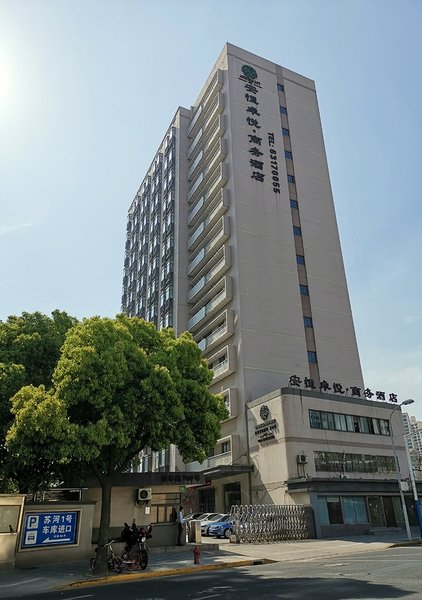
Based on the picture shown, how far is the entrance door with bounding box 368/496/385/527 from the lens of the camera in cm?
3200

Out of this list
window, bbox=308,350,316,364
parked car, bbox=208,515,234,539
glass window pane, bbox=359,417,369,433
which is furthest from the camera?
window, bbox=308,350,316,364

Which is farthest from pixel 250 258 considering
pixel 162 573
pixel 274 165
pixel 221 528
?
pixel 162 573

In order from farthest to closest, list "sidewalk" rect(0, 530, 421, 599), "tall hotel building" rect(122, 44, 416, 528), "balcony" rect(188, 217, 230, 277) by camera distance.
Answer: "balcony" rect(188, 217, 230, 277) < "tall hotel building" rect(122, 44, 416, 528) < "sidewalk" rect(0, 530, 421, 599)

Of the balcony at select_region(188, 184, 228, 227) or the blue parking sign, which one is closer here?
the blue parking sign

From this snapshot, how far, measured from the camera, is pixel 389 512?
33.2 m

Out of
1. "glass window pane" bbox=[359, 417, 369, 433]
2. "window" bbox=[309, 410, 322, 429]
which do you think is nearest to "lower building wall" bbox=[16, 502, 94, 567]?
"window" bbox=[309, 410, 322, 429]

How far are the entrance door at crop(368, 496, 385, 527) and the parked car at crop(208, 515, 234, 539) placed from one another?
34.0 feet

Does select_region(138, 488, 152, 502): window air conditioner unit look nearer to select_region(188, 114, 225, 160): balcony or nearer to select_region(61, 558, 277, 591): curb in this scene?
select_region(61, 558, 277, 591): curb

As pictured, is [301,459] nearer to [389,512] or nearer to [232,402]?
[389,512]

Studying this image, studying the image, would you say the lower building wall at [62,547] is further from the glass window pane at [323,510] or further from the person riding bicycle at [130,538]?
the glass window pane at [323,510]

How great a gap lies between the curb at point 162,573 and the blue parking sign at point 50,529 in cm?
475

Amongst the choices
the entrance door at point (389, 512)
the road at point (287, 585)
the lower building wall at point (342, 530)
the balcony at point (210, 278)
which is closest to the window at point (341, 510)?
the lower building wall at point (342, 530)

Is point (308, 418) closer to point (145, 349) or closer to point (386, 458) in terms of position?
point (386, 458)

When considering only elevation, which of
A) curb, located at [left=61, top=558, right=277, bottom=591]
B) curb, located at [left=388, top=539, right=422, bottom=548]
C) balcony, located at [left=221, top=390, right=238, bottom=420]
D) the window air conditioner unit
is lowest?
curb, located at [left=61, top=558, right=277, bottom=591]
